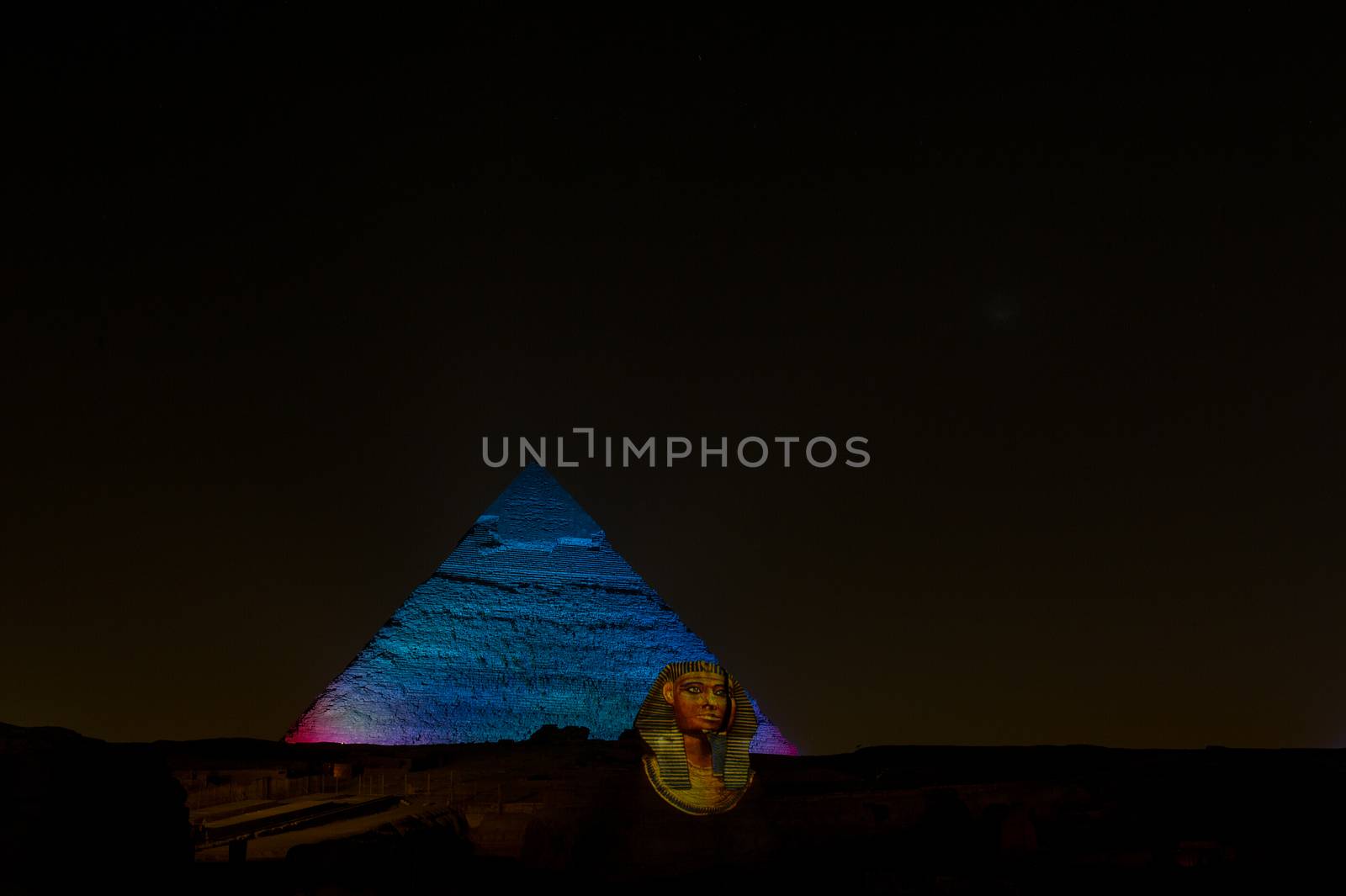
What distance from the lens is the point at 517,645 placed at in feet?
95.5

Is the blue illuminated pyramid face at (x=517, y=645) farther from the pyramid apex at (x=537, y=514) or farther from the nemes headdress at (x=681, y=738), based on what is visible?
the nemes headdress at (x=681, y=738)

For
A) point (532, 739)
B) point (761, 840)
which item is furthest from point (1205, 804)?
point (532, 739)

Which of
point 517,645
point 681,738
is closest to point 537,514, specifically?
point 517,645

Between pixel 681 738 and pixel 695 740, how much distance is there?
11 centimetres

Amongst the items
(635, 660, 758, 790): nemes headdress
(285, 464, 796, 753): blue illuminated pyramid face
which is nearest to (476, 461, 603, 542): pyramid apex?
(285, 464, 796, 753): blue illuminated pyramid face

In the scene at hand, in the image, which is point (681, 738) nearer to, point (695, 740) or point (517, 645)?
point (695, 740)

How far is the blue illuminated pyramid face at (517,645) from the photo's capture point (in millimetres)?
26750

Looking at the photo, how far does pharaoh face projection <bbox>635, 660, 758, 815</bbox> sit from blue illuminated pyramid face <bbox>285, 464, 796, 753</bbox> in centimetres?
1773

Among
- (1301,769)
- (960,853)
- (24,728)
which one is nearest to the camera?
(24,728)

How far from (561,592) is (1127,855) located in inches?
889

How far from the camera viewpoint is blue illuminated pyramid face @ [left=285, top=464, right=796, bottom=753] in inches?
1053

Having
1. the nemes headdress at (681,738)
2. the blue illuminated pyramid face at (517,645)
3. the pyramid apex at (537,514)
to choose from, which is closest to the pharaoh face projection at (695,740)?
the nemes headdress at (681,738)

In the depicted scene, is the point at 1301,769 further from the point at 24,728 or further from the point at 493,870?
the point at 24,728

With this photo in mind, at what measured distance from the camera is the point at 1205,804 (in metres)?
12.0
